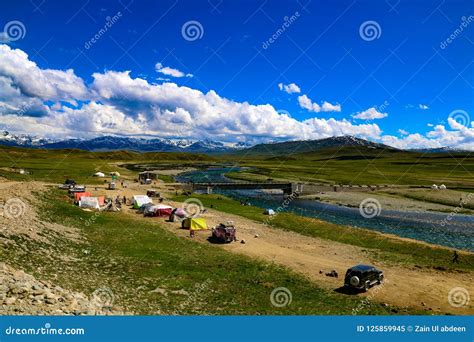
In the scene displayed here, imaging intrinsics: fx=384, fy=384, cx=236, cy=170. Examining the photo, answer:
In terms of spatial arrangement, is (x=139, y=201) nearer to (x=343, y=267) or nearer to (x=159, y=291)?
(x=343, y=267)

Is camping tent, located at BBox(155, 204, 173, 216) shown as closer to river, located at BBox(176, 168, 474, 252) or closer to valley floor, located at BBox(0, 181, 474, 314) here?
valley floor, located at BBox(0, 181, 474, 314)

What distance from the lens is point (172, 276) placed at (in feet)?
106

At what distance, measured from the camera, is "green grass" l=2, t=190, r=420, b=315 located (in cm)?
2636

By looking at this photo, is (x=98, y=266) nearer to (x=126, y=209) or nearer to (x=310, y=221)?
(x=126, y=209)

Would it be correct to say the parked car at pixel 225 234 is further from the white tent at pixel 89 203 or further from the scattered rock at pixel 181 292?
the white tent at pixel 89 203

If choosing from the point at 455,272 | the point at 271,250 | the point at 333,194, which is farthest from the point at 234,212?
the point at 333,194

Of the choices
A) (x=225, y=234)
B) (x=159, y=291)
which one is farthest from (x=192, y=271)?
(x=225, y=234)

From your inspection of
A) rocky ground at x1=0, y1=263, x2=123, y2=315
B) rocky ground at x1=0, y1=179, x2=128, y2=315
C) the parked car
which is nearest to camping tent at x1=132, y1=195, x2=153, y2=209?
the parked car

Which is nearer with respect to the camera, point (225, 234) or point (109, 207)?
point (225, 234)

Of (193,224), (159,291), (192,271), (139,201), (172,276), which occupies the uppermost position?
(139,201)

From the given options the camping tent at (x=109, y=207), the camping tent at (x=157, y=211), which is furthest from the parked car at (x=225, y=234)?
the camping tent at (x=109, y=207)

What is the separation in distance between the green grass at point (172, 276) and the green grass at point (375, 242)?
54.9 ft

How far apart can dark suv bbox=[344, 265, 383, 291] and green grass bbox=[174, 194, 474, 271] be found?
12.3 meters

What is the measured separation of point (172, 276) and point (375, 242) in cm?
3255
